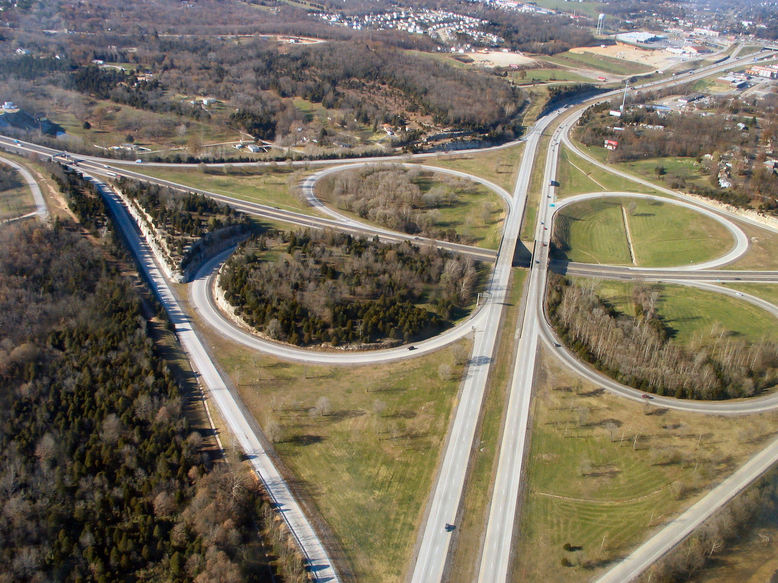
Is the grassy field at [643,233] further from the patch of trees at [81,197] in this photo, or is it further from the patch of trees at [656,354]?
the patch of trees at [81,197]

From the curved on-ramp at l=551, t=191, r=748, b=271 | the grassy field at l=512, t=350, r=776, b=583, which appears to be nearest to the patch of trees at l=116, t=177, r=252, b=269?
the grassy field at l=512, t=350, r=776, b=583

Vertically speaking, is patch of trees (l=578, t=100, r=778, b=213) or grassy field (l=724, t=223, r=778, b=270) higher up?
patch of trees (l=578, t=100, r=778, b=213)

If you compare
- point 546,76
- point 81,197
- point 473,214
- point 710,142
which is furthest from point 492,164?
point 546,76

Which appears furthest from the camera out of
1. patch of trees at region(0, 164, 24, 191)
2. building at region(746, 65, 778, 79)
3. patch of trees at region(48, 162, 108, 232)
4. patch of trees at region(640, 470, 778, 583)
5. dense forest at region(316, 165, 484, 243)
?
building at region(746, 65, 778, 79)

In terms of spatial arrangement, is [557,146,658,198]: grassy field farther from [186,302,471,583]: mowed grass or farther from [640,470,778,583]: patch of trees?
[640,470,778,583]: patch of trees

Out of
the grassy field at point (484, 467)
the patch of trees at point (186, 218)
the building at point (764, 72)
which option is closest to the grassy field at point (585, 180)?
the grassy field at point (484, 467)
